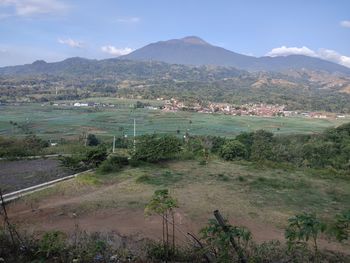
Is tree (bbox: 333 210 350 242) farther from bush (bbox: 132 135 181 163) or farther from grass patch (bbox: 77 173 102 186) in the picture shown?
bush (bbox: 132 135 181 163)

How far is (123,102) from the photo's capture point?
63.8m

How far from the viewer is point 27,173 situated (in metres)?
12.4

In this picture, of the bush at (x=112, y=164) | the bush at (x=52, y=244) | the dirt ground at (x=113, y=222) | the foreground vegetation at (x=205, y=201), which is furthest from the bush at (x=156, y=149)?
the bush at (x=52, y=244)

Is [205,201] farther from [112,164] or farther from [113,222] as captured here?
[112,164]

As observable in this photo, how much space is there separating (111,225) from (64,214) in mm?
1344

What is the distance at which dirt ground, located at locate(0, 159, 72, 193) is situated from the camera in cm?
1083

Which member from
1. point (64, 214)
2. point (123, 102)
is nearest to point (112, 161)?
point (64, 214)

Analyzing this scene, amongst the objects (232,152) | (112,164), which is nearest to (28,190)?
(112,164)

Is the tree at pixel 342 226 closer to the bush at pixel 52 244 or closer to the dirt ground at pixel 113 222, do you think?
the bush at pixel 52 244

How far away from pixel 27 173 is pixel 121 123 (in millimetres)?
30810

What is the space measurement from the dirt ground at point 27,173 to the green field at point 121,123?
1849cm

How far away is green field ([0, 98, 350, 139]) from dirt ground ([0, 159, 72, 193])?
18.5 m

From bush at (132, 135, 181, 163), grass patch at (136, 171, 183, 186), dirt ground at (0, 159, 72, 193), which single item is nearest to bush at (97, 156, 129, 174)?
bush at (132, 135, 181, 163)

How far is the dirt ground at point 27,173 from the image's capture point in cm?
1083
